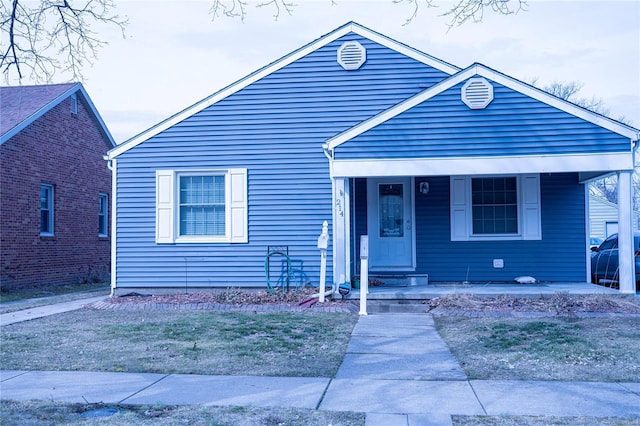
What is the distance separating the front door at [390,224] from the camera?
43.3ft

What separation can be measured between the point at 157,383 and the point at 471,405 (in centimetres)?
304

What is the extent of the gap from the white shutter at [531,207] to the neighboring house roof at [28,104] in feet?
39.5

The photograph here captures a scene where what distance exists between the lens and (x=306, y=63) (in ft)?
43.3

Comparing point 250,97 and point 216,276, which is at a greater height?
point 250,97

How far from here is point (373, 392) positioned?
5.88 m

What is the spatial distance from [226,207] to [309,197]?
1.74 m

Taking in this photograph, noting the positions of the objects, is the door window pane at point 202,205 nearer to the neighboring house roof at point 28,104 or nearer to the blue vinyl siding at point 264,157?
the blue vinyl siding at point 264,157

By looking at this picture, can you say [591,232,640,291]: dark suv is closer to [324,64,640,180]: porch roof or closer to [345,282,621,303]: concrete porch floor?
[345,282,621,303]: concrete porch floor

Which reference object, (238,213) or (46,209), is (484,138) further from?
(46,209)

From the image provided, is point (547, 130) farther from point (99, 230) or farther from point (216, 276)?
point (99, 230)

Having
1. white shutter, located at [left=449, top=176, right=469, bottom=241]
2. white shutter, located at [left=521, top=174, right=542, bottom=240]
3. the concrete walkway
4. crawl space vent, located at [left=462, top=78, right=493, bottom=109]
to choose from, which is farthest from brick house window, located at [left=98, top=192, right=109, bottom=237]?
the concrete walkway

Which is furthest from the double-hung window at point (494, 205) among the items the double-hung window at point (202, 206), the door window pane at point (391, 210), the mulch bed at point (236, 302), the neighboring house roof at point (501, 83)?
the double-hung window at point (202, 206)

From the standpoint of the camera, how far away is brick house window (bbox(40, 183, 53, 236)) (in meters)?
17.7

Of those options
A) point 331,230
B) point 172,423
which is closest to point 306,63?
point 331,230
